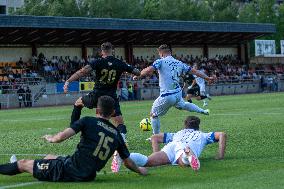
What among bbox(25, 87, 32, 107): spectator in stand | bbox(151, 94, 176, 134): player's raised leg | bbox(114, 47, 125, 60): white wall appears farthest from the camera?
bbox(114, 47, 125, 60): white wall

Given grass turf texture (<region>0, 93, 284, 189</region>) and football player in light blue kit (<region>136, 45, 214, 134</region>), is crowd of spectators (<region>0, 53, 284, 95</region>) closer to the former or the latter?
grass turf texture (<region>0, 93, 284, 189</region>)

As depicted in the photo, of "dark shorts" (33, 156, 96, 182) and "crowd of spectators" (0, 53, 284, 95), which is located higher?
"crowd of spectators" (0, 53, 284, 95)

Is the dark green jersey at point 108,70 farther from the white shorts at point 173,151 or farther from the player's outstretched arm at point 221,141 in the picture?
the white shorts at point 173,151

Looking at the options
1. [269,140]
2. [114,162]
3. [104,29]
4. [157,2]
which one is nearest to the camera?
[114,162]

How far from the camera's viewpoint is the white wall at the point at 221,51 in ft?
252

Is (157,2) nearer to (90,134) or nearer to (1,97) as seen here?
(1,97)

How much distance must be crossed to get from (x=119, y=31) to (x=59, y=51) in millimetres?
5300

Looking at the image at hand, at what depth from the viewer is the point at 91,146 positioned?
10.6 meters

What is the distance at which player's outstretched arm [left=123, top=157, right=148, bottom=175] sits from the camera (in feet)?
36.8

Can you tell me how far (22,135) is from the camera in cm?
2084

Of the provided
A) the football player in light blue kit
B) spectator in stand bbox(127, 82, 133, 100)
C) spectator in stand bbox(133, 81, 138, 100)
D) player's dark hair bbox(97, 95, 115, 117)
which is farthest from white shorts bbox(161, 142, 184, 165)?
spectator in stand bbox(133, 81, 138, 100)

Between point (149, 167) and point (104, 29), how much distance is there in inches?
1932

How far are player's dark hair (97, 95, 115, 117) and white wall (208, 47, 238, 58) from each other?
66377 millimetres

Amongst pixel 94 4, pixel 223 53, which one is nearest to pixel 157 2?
pixel 94 4
